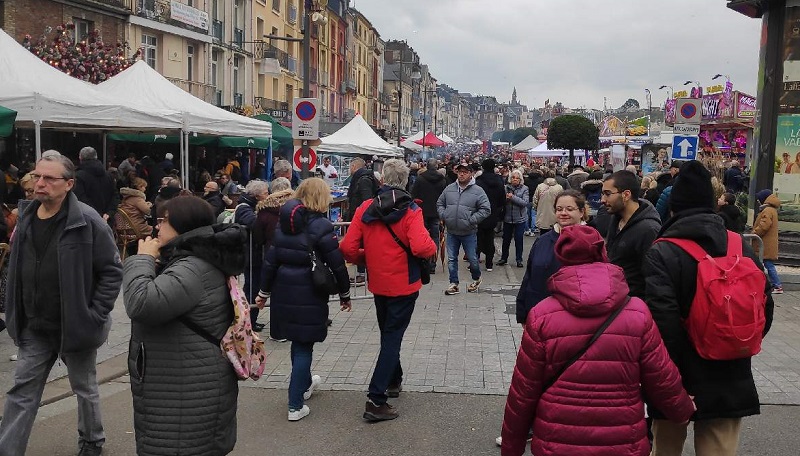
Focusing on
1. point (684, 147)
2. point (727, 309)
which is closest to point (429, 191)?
point (684, 147)

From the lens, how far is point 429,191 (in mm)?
12070

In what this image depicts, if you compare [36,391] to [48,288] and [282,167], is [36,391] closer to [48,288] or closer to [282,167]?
[48,288]

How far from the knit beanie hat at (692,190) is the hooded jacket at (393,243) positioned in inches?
77.2

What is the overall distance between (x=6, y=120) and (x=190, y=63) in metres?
22.1

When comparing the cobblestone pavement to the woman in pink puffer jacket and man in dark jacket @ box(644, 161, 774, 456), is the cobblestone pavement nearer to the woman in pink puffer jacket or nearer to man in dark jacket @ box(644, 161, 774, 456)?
man in dark jacket @ box(644, 161, 774, 456)

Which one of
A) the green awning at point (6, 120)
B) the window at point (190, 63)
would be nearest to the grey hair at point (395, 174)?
the green awning at point (6, 120)

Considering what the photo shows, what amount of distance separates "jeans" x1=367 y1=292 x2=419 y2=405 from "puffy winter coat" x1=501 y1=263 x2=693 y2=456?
249 centimetres

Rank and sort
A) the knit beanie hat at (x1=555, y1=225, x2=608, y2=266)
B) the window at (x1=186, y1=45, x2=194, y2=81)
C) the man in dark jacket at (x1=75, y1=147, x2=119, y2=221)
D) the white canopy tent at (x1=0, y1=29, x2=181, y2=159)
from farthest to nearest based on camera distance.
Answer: the window at (x1=186, y1=45, x2=194, y2=81)
the man in dark jacket at (x1=75, y1=147, x2=119, y2=221)
the white canopy tent at (x1=0, y1=29, x2=181, y2=159)
the knit beanie hat at (x1=555, y1=225, x2=608, y2=266)

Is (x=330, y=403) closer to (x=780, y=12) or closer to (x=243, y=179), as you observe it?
(x=780, y=12)

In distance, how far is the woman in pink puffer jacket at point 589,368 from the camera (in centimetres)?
286

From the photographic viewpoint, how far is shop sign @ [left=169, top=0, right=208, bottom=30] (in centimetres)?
2784

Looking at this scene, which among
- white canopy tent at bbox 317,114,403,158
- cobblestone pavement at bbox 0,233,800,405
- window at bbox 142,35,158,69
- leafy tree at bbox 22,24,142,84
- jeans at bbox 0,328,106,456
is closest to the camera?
jeans at bbox 0,328,106,456

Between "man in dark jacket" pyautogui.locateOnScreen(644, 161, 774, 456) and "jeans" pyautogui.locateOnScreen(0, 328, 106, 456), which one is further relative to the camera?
"jeans" pyautogui.locateOnScreen(0, 328, 106, 456)

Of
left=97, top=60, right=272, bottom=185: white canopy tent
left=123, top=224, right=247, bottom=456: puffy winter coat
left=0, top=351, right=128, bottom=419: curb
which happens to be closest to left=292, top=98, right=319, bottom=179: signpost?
left=97, top=60, right=272, bottom=185: white canopy tent
